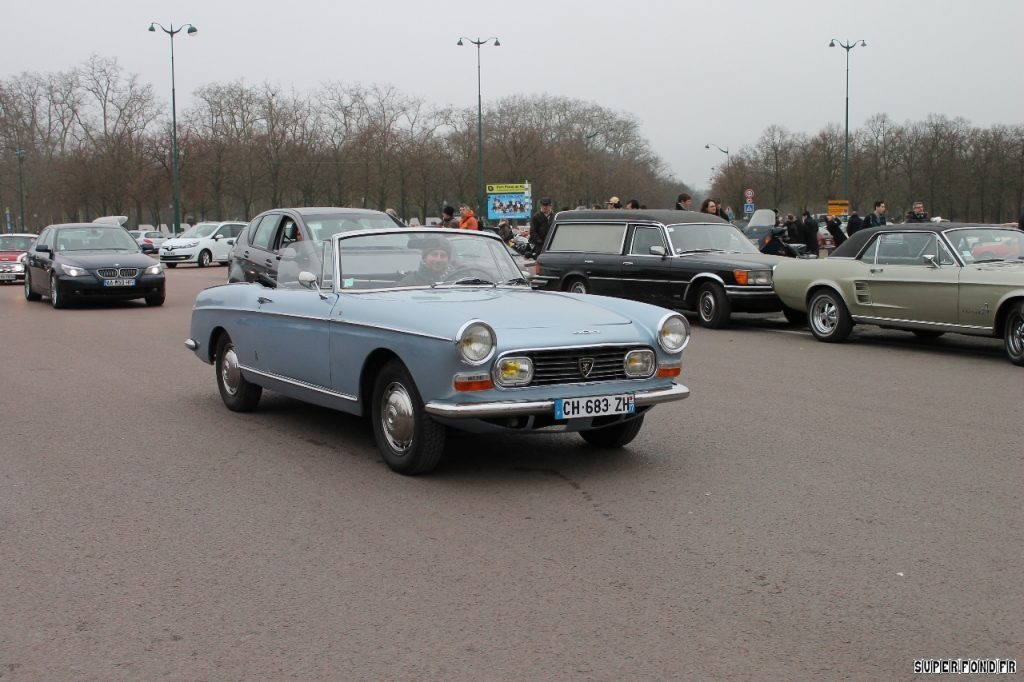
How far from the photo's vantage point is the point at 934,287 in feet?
42.6

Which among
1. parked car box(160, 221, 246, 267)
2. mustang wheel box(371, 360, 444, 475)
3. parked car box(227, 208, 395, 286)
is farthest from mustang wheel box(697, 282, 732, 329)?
parked car box(160, 221, 246, 267)

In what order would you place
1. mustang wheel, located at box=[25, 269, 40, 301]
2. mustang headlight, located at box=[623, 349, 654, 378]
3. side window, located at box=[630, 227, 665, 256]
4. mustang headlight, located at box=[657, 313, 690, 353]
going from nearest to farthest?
mustang headlight, located at box=[623, 349, 654, 378], mustang headlight, located at box=[657, 313, 690, 353], side window, located at box=[630, 227, 665, 256], mustang wheel, located at box=[25, 269, 40, 301]

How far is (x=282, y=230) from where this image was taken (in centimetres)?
1488

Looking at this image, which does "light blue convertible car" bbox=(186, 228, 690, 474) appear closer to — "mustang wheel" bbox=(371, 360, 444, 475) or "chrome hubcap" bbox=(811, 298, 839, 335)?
"mustang wheel" bbox=(371, 360, 444, 475)

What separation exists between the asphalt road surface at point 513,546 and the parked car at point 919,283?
3447 mm

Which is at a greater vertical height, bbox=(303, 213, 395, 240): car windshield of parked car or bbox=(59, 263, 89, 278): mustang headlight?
bbox=(303, 213, 395, 240): car windshield of parked car

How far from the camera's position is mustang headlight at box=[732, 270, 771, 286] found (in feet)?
52.5

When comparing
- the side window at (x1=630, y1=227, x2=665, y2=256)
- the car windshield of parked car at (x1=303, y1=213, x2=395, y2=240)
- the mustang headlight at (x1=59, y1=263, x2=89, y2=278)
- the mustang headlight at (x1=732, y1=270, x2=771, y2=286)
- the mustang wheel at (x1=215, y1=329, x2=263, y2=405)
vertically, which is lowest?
the mustang wheel at (x1=215, y1=329, x2=263, y2=405)

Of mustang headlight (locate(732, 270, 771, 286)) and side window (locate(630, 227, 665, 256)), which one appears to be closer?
mustang headlight (locate(732, 270, 771, 286))

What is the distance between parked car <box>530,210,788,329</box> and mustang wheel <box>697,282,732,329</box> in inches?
0.6

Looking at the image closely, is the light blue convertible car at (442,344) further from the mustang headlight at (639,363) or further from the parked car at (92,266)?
the parked car at (92,266)

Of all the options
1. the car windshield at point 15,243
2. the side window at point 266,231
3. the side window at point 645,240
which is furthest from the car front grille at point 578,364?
the car windshield at point 15,243

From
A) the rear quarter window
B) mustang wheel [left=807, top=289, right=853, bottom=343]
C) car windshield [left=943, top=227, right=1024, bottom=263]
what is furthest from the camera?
the rear quarter window

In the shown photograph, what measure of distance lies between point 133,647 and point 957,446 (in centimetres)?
550
